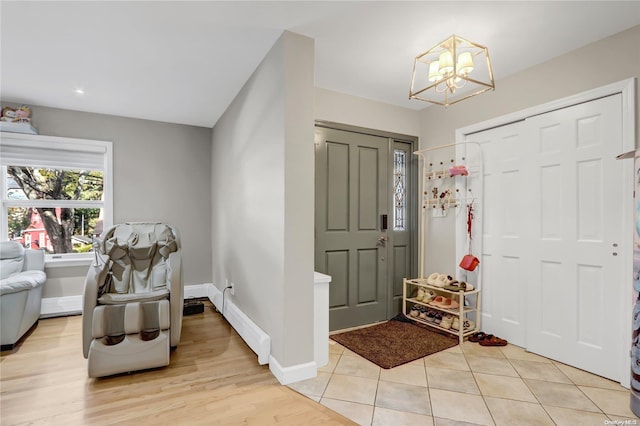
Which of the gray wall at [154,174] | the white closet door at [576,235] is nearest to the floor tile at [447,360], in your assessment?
the white closet door at [576,235]

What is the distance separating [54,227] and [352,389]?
384cm

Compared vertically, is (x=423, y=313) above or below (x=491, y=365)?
above

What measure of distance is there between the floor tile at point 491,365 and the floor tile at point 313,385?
3.71ft

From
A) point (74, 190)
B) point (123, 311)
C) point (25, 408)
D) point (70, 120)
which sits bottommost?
point (25, 408)

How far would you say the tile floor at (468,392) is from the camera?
1.82 meters

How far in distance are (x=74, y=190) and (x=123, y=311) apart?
2.38m

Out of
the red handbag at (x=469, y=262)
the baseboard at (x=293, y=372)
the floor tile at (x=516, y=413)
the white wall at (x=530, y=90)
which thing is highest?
the white wall at (x=530, y=90)

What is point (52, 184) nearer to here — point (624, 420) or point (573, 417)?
point (573, 417)

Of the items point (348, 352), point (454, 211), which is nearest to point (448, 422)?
Result: point (348, 352)

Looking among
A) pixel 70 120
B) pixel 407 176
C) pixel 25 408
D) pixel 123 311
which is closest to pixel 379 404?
pixel 123 311

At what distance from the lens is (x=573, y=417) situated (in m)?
1.82

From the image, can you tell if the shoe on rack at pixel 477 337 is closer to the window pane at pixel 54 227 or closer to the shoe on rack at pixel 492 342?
the shoe on rack at pixel 492 342

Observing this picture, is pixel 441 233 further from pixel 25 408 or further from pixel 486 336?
pixel 25 408

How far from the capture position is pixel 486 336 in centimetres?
300
